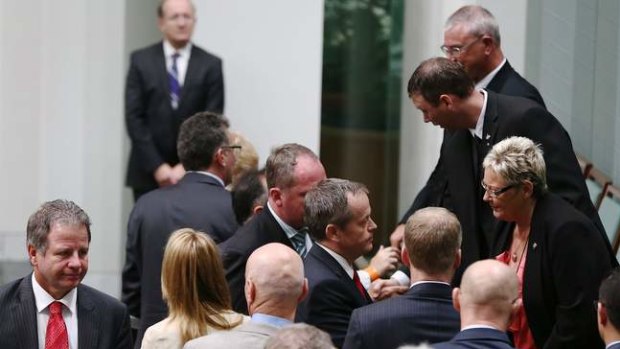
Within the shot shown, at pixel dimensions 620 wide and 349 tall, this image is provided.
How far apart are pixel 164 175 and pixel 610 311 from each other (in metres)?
5.69

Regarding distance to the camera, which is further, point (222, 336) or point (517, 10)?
point (517, 10)

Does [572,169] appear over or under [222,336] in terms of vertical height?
over

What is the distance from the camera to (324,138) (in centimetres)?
1407

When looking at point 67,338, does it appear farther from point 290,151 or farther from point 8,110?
point 8,110

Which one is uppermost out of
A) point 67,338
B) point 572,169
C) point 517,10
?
point 517,10

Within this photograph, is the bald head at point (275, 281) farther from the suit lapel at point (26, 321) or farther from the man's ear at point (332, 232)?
the suit lapel at point (26, 321)

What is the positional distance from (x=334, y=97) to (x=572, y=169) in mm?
6640

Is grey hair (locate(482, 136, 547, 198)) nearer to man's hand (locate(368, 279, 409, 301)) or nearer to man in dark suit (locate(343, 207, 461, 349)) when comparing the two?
man in dark suit (locate(343, 207, 461, 349))

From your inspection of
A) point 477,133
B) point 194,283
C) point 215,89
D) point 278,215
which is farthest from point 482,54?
point 215,89

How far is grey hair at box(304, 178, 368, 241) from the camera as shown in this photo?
712 centimetres

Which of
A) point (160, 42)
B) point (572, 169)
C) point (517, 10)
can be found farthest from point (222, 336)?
point (160, 42)

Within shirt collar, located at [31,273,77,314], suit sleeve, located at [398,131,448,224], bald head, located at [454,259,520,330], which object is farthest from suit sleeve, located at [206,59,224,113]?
bald head, located at [454,259,520,330]

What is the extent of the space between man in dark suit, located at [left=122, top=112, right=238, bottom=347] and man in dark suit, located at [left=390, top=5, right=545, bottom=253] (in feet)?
3.25

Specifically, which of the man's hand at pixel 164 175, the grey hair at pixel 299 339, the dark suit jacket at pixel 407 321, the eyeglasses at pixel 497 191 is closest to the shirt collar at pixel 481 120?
the eyeglasses at pixel 497 191
